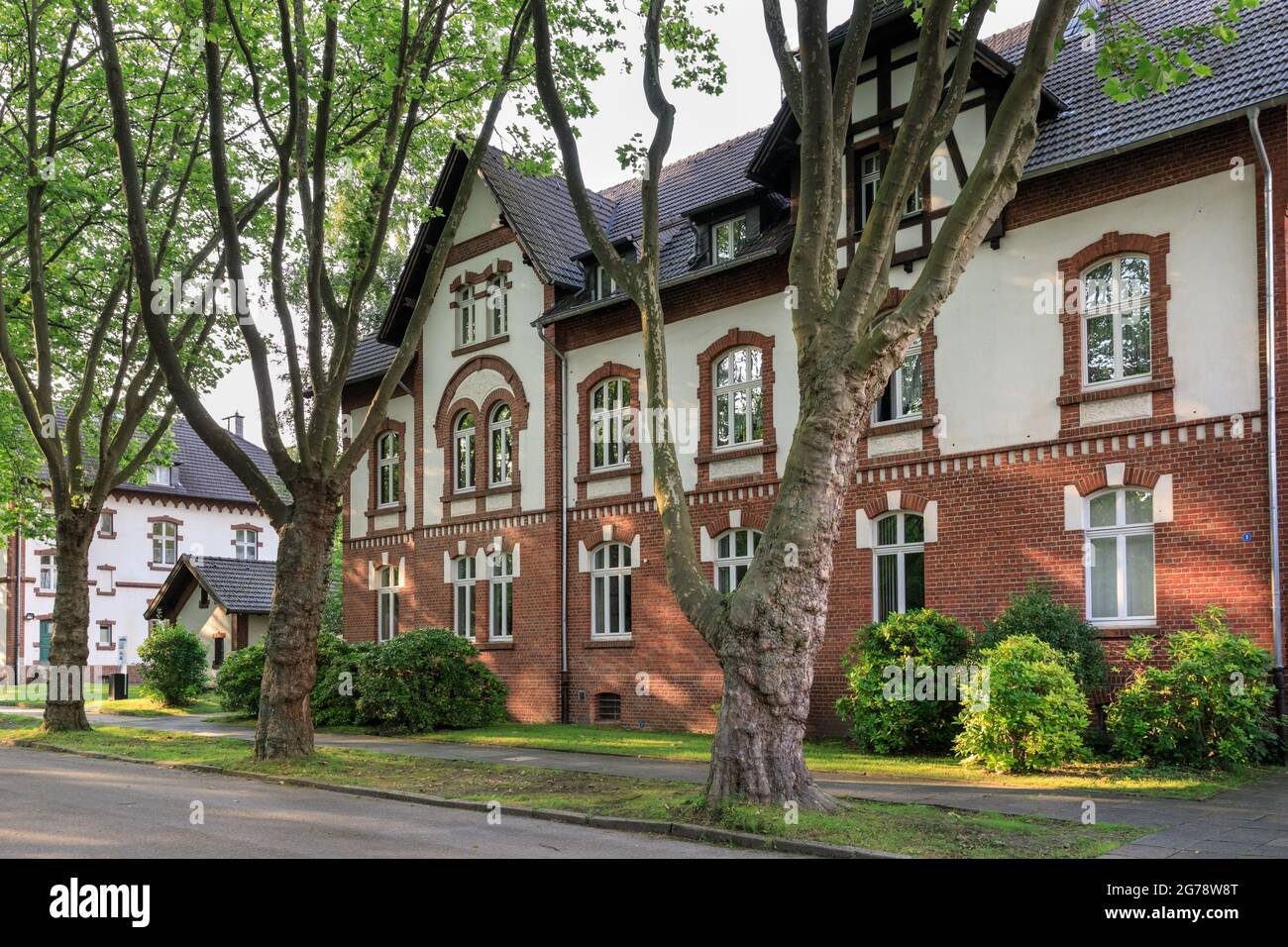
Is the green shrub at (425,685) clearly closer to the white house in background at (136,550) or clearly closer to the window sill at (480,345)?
the window sill at (480,345)

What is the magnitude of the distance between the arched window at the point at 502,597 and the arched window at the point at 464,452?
6.97 ft

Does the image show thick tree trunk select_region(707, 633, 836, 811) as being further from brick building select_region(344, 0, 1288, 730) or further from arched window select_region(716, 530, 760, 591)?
arched window select_region(716, 530, 760, 591)

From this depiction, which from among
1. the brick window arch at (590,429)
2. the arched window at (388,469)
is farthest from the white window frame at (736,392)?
the arched window at (388,469)

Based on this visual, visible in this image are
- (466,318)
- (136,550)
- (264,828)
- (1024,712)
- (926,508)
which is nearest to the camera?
(264,828)

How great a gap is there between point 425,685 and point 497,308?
875cm

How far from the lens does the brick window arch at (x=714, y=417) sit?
65.5 feet

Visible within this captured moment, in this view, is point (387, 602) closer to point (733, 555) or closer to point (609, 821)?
point (733, 555)

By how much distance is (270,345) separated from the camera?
32531mm

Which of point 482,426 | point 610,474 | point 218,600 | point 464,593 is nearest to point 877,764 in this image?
point 610,474

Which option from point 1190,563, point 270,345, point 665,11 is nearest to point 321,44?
point 665,11

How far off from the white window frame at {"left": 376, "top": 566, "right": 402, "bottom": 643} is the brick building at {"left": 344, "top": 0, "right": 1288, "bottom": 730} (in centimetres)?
24

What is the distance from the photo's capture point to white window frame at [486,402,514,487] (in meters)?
24.9

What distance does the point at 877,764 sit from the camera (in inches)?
587
